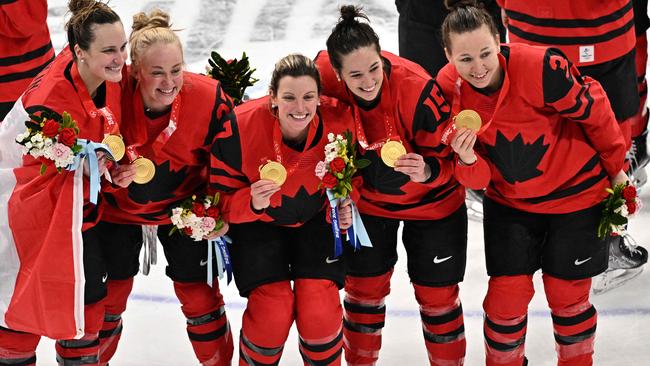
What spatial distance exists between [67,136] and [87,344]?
82cm

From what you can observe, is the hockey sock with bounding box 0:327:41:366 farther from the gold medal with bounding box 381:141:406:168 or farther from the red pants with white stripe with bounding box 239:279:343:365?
the gold medal with bounding box 381:141:406:168

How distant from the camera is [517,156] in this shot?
3.65 metres

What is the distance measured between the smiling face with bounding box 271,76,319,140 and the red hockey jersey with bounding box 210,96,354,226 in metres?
0.08

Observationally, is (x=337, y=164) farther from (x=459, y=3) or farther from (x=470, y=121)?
(x=459, y=3)

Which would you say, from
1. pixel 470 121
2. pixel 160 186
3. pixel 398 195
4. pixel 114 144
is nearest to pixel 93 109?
pixel 114 144

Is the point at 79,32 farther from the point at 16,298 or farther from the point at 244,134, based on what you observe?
the point at 16,298

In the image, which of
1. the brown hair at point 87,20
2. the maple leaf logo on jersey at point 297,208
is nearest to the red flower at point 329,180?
the maple leaf logo on jersey at point 297,208

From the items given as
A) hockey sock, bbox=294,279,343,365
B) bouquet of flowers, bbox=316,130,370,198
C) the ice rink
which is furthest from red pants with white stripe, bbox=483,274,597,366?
bouquet of flowers, bbox=316,130,370,198

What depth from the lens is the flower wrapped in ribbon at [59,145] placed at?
339cm

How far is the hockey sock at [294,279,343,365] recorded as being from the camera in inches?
145

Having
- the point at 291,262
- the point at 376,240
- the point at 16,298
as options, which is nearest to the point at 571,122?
the point at 376,240

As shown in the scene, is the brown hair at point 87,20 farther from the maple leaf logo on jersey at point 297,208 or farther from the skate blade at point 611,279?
the skate blade at point 611,279

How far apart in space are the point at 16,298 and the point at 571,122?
1.89m

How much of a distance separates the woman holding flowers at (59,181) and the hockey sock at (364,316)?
3.18 ft
